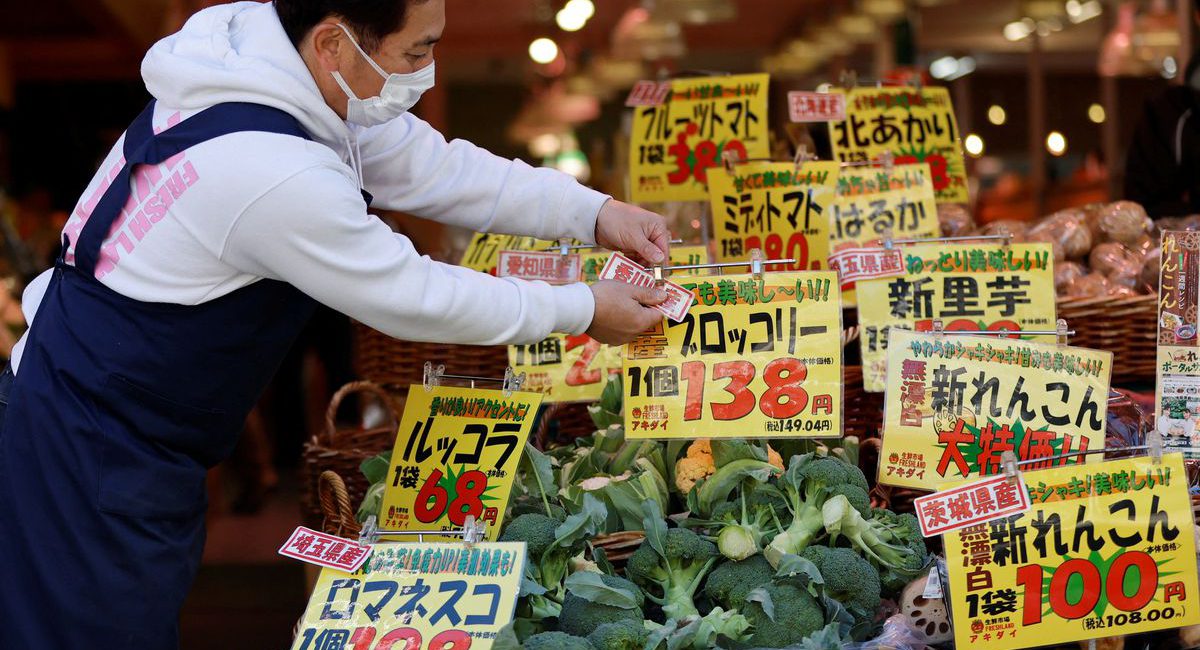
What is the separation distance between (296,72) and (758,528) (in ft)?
3.34

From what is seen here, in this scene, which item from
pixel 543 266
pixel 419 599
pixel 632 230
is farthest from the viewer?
pixel 543 266

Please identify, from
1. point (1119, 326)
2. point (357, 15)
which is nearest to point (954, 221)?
point (1119, 326)

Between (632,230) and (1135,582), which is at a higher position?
(632,230)

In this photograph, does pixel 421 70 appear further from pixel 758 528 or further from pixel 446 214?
pixel 758 528

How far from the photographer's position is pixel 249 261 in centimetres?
174

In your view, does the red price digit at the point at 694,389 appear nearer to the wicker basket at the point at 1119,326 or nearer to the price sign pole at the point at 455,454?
the price sign pole at the point at 455,454

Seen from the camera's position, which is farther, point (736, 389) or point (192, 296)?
point (736, 389)

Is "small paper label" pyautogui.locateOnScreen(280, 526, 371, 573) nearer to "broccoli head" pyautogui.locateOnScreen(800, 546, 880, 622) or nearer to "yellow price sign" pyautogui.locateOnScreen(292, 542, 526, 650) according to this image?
"yellow price sign" pyautogui.locateOnScreen(292, 542, 526, 650)

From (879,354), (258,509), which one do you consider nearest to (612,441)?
(879,354)

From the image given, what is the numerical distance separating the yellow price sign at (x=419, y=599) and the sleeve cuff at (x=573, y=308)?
15.1 inches

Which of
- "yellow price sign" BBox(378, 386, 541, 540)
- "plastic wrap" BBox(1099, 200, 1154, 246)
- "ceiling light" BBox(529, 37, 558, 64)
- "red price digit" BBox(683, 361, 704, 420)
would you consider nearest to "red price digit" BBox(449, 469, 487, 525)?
"yellow price sign" BBox(378, 386, 541, 540)

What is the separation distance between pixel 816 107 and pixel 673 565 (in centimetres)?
160

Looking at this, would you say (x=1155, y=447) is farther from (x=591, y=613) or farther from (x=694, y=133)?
(x=694, y=133)

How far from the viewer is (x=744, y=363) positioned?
2.05 meters
